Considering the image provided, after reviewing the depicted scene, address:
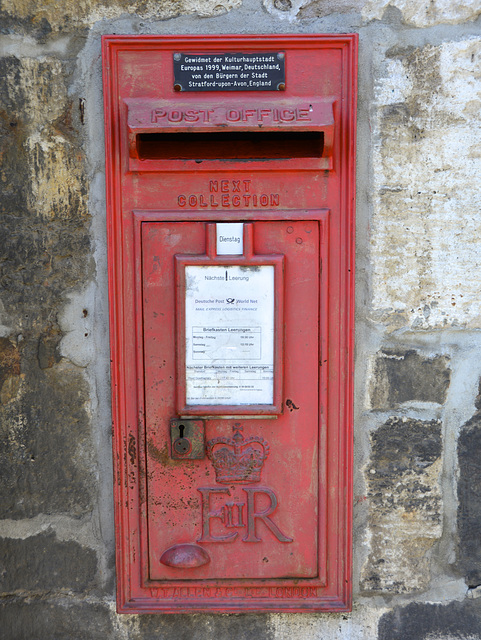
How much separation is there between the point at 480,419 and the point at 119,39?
1.52 meters

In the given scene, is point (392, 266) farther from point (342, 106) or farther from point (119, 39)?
point (119, 39)

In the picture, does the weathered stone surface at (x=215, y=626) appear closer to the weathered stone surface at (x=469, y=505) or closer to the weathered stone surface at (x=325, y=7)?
the weathered stone surface at (x=469, y=505)

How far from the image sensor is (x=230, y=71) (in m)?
1.39

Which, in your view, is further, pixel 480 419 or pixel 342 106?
pixel 480 419

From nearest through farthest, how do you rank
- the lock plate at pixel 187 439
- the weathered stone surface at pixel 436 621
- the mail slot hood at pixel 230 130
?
the mail slot hood at pixel 230 130
the lock plate at pixel 187 439
the weathered stone surface at pixel 436 621

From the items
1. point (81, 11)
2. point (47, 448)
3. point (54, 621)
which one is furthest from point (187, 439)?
point (81, 11)

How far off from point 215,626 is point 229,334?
0.93 m

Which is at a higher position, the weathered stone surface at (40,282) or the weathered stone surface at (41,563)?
the weathered stone surface at (40,282)

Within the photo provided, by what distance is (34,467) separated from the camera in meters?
1.55

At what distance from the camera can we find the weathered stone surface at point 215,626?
157cm

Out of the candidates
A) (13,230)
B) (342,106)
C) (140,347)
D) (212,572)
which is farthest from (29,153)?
(212,572)

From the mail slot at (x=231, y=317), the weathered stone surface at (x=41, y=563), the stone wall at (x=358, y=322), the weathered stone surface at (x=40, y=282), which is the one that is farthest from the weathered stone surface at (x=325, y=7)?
the weathered stone surface at (x=41, y=563)

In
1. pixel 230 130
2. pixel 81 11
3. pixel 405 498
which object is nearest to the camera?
pixel 230 130

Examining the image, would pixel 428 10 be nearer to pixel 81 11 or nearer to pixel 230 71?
pixel 230 71
